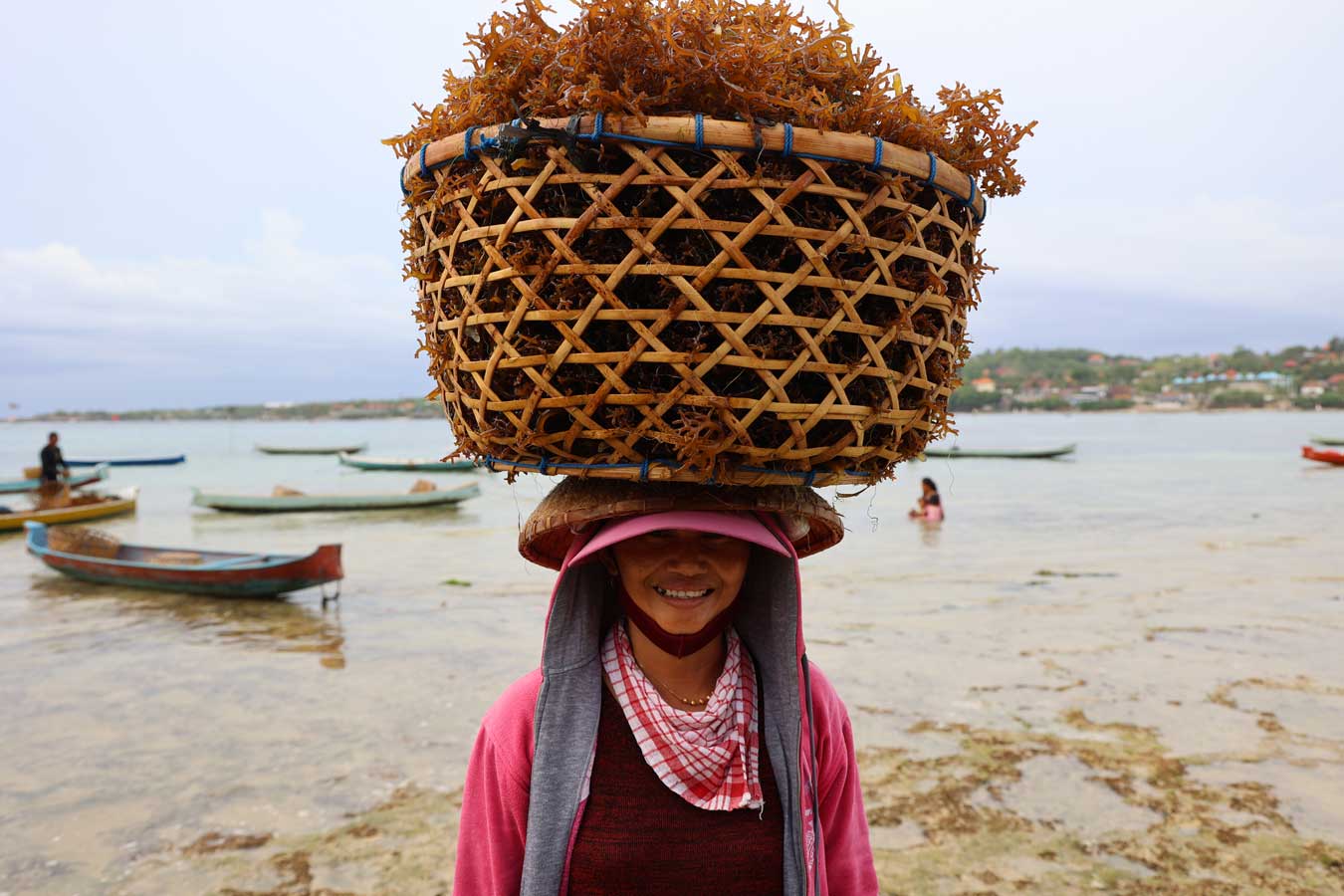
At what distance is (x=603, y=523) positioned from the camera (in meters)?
1.66

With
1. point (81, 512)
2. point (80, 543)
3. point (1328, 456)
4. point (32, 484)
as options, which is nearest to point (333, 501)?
point (81, 512)

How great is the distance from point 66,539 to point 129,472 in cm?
4251

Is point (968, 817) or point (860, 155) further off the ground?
point (860, 155)

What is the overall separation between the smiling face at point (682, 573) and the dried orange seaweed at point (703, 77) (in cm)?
75

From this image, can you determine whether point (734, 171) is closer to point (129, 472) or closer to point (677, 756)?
point (677, 756)

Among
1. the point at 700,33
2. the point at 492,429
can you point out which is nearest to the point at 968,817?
the point at 492,429

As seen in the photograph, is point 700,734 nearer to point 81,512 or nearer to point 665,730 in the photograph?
point 665,730

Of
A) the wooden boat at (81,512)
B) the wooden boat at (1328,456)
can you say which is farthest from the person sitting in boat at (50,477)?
the wooden boat at (1328,456)

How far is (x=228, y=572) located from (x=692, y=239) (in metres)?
11.3

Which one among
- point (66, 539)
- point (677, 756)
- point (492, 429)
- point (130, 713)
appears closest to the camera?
point (492, 429)

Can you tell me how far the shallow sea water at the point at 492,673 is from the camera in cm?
505

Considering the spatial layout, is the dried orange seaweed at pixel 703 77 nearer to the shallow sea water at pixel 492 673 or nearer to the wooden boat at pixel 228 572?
the shallow sea water at pixel 492 673

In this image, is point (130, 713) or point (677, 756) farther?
point (130, 713)

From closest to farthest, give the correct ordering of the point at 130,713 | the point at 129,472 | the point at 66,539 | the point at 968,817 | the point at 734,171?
the point at 734,171, the point at 968,817, the point at 130,713, the point at 66,539, the point at 129,472
